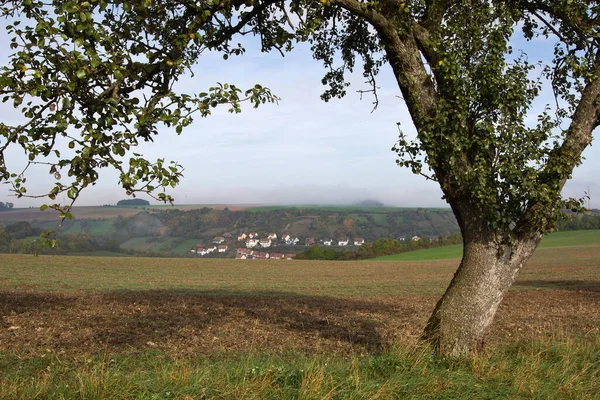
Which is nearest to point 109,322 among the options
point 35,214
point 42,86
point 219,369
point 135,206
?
point 219,369

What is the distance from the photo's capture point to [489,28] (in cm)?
845

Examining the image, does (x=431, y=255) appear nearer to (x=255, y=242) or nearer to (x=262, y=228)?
(x=255, y=242)

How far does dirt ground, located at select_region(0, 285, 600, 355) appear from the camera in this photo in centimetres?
941

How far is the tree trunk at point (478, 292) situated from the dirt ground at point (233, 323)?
0.79 m

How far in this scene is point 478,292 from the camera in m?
7.26

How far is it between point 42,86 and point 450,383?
5.44 meters

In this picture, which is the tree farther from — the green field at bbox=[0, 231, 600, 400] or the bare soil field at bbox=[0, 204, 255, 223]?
the bare soil field at bbox=[0, 204, 255, 223]

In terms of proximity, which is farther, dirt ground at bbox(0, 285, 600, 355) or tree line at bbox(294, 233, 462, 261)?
tree line at bbox(294, 233, 462, 261)

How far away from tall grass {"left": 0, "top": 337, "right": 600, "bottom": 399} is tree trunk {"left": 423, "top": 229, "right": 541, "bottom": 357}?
60 centimetres

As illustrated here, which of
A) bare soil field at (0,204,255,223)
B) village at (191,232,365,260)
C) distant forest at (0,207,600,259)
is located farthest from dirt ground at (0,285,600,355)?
bare soil field at (0,204,255,223)

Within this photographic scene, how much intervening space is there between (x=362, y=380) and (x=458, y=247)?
8382 cm

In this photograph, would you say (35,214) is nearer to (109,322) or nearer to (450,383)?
(109,322)

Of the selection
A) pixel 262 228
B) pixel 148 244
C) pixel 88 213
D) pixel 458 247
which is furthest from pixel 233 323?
pixel 88 213

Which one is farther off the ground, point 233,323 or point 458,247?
point 233,323
